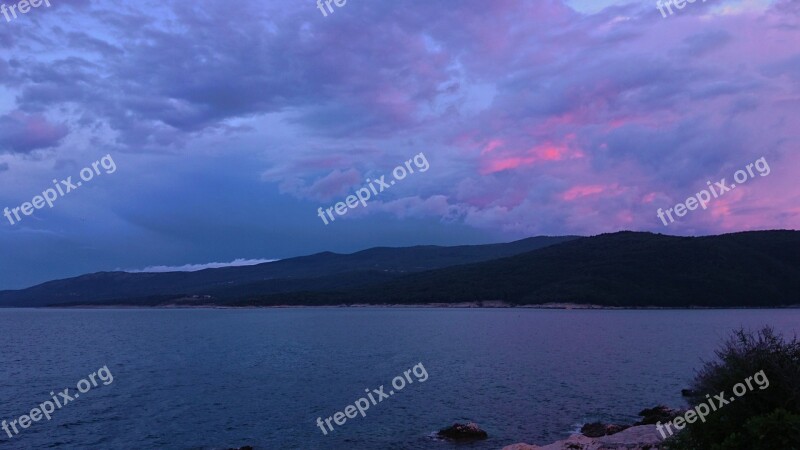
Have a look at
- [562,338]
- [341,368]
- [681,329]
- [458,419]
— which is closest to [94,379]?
[341,368]

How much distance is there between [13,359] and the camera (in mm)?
75625

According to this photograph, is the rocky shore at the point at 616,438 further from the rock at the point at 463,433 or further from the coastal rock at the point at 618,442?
the rock at the point at 463,433

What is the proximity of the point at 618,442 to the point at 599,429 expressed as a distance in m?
5.04

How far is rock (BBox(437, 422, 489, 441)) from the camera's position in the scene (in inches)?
1304

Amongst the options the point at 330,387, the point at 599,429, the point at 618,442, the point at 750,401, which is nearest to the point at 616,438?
the point at 618,442

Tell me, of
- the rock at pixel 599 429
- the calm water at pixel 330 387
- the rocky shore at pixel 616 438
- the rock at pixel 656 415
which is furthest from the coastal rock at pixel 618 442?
the calm water at pixel 330 387

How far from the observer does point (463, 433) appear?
3334 centimetres

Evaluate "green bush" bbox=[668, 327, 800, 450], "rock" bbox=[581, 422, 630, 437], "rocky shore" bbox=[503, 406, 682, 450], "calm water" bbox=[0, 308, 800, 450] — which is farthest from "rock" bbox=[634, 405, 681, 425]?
"green bush" bbox=[668, 327, 800, 450]

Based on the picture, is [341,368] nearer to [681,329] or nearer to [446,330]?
[446,330]

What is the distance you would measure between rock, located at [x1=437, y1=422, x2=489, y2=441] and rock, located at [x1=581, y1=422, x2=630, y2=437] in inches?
215

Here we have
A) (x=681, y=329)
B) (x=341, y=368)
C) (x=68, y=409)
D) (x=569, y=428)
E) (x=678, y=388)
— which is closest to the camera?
(x=569, y=428)

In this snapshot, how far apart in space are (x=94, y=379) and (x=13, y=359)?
2686 centimetres

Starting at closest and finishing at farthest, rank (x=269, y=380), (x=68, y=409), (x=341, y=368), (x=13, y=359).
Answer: (x=68, y=409) < (x=269, y=380) < (x=341, y=368) < (x=13, y=359)

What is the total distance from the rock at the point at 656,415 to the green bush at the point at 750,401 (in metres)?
15.3
